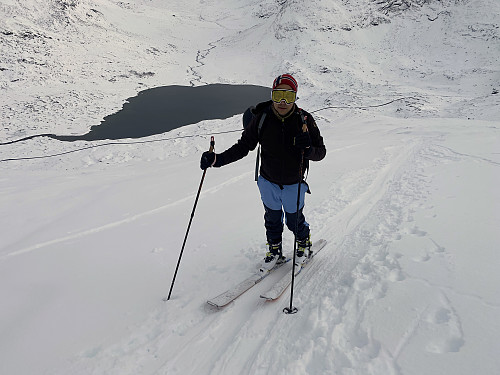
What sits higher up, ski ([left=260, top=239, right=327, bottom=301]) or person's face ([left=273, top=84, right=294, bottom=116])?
person's face ([left=273, top=84, right=294, bottom=116])

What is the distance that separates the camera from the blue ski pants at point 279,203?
3604mm

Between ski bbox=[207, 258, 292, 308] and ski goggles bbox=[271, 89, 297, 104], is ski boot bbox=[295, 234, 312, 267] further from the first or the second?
ski goggles bbox=[271, 89, 297, 104]

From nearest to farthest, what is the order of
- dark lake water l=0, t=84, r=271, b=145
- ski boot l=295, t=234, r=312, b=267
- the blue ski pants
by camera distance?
the blue ski pants → ski boot l=295, t=234, r=312, b=267 → dark lake water l=0, t=84, r=271, b=145

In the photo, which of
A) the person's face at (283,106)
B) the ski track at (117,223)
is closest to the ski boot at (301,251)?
the person's face at (283,106)

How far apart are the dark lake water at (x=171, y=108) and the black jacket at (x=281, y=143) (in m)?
16.3

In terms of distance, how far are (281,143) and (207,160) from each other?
86 cm

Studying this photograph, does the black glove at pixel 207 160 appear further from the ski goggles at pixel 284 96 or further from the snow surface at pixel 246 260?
the snow surface at pixel 246 260

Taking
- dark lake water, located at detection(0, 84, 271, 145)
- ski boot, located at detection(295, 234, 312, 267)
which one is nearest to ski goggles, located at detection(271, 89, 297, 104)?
ski boot, located at detection(295, 234, 312, 267)

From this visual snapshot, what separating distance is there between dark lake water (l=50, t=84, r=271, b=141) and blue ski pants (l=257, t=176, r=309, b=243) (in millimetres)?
16151

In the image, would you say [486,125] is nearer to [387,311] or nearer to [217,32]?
[387,311]

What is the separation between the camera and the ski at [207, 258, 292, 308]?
3.46 m

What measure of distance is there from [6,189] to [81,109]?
15898 mm

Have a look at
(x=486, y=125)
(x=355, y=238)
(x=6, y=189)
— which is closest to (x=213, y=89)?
(x=486, y=125)

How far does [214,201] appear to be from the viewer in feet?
23.3
